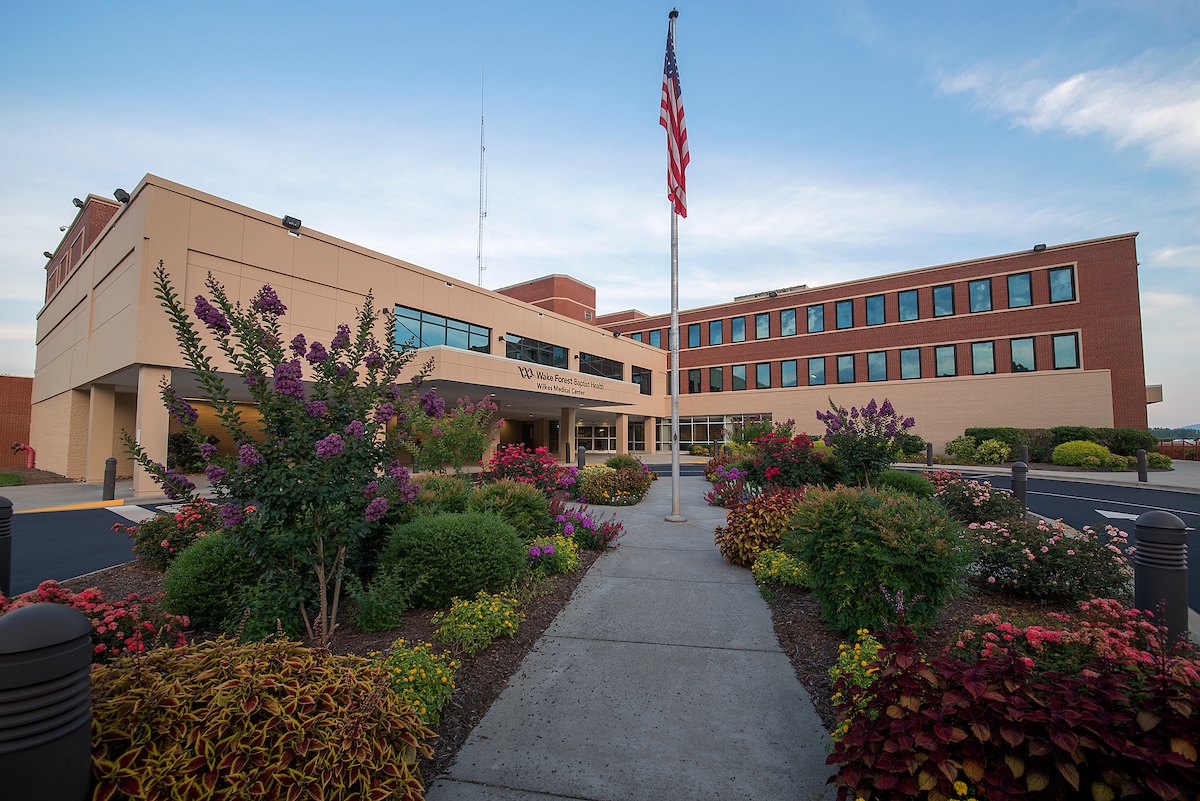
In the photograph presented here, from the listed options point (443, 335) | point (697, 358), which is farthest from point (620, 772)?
point (697, 358)

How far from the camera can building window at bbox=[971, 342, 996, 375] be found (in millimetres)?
31531

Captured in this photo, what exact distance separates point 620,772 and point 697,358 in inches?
1711

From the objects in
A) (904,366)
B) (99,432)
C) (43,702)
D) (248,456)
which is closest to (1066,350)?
(904,366)

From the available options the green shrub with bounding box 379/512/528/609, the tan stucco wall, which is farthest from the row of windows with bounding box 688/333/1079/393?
the green shrub with bounding box 379/512/528/609

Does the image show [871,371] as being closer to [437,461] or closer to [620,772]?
[437,461]

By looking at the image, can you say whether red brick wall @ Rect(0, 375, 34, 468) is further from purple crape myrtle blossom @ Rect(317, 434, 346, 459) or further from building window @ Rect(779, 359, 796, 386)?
building window @ Rect(779, 359, 796, 386)

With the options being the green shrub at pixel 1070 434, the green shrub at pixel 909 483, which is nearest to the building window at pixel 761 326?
the green shrub at pixel 1070 434

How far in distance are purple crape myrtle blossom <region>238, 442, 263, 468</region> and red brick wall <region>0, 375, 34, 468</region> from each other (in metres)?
39.5

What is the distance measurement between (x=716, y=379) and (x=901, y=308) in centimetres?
1418

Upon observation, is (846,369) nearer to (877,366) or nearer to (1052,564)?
(877,366)

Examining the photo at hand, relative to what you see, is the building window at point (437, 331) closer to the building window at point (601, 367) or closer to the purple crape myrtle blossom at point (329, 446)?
the building window at point (601, 367)

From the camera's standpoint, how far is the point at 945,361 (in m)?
33.2

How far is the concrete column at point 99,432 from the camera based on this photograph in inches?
797

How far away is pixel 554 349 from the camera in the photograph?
31766 mm
